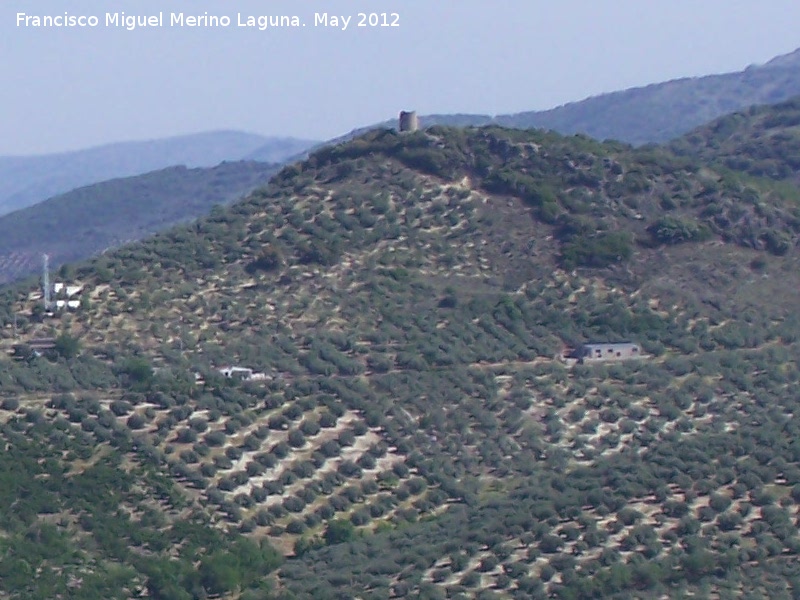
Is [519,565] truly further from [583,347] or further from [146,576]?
[583,347]

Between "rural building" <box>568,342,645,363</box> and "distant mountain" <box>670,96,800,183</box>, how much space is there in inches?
902

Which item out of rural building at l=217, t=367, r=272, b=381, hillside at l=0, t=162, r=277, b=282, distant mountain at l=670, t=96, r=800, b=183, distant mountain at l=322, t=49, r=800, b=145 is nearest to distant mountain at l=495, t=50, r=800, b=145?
distant mountain at l=322, t=49, r=800, b=145

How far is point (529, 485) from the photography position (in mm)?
32531

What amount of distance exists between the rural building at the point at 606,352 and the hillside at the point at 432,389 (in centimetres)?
42

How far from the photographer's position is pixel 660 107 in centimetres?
17250

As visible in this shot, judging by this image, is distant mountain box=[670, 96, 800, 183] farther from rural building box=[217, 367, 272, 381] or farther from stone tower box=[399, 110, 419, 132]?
rural building box=[217, 367, 272, 381]

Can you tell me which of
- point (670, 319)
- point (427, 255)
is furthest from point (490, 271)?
point (670, 319)

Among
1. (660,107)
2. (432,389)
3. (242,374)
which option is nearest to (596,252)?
(432,389)

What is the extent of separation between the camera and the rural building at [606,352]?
41312 mm

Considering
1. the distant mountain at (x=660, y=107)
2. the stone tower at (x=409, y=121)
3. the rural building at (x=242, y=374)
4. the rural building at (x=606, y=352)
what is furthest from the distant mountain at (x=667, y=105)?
the rural building at (x=242, y=374)

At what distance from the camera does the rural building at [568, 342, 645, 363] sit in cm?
4131

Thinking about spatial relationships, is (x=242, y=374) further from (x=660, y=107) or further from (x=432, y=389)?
(x=660, y=107)

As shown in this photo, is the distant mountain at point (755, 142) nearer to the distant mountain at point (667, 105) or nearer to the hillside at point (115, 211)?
the hillside at point (115, 211)

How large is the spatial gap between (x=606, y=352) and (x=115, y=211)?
106 metres
